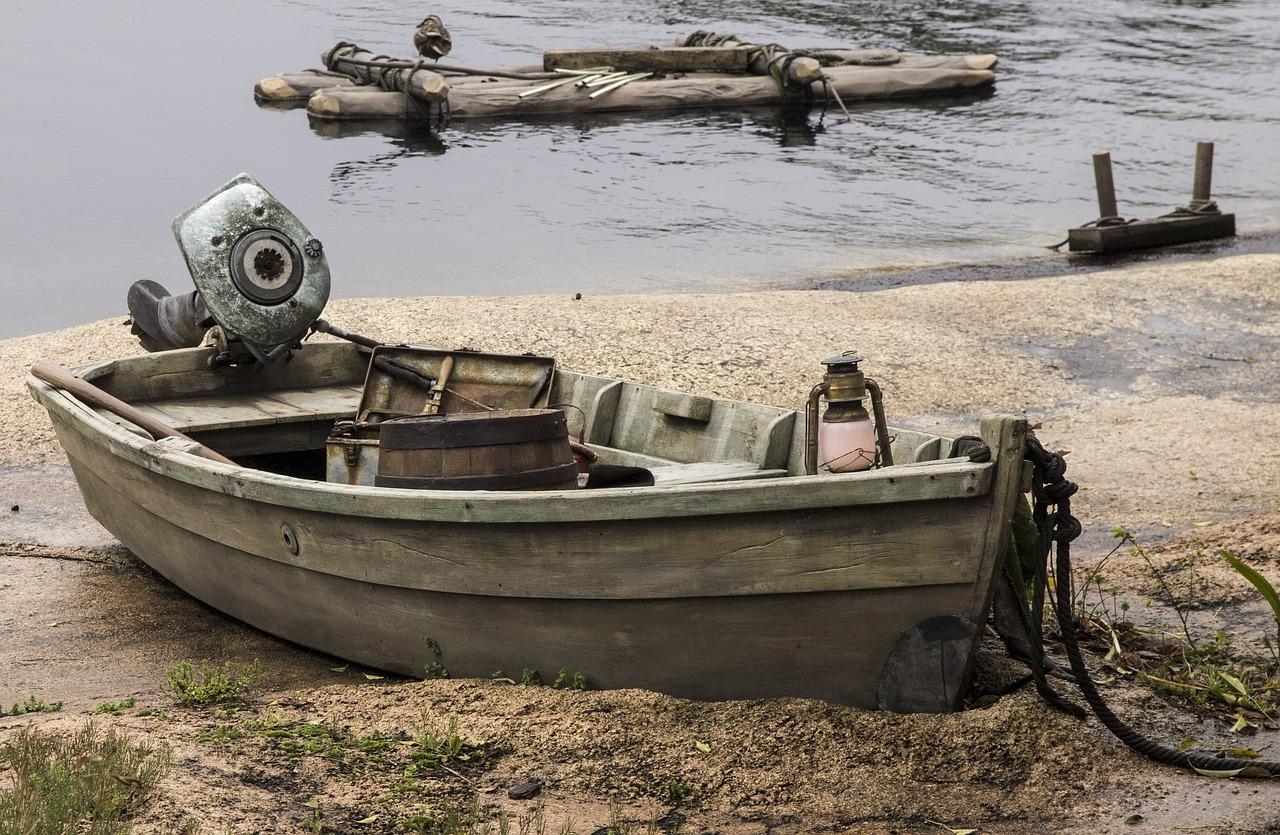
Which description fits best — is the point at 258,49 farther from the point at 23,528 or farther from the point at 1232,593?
the point at 1232,593

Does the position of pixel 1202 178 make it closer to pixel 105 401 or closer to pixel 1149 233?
pixel 1149 233

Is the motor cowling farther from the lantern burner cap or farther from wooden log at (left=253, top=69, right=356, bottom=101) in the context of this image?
wooden log at (left=253, top=69, right=356, bottom=101)

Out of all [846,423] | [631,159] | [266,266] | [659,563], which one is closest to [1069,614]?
[846,423]

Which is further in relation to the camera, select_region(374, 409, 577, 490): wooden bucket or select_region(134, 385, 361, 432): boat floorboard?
select_region(134, 385, 361, 432): boat floorboard

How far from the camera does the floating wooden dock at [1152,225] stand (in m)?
16.0

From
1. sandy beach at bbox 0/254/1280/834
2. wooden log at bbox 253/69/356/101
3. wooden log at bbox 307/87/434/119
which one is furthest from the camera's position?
wooden log at bbox 253/69/356/101

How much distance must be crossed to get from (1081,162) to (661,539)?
20.1 meters

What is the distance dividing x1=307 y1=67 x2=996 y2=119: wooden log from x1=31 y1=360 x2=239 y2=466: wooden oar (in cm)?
1835

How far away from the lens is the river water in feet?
56.3

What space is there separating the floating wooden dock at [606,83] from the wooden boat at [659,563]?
18.8 m

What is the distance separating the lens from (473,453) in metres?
4.78

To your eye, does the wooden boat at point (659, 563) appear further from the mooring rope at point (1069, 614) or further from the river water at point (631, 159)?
→ the river water at point (631, 159)

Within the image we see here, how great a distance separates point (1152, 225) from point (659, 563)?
13761 mm

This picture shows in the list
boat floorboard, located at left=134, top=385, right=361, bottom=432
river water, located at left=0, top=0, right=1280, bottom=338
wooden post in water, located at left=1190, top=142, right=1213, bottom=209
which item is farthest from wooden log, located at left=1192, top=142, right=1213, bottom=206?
boat floorboard, located at left=134, top=385, right=361, bottom=432
